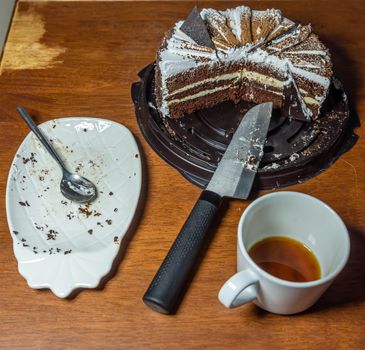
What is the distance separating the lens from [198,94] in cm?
137

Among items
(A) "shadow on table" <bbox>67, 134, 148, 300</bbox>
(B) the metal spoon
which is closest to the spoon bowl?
(B) the metal spoon

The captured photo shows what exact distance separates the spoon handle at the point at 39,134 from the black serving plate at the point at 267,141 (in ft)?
0.75

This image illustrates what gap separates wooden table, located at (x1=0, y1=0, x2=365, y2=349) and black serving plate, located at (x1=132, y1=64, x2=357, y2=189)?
0.10ft

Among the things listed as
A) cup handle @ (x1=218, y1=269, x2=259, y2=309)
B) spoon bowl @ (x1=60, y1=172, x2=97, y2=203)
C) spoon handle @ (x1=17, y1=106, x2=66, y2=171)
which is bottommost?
spoon bowl @ (x1=60, y1=172, x2=97, y2=203)

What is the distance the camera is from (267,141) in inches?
49.8

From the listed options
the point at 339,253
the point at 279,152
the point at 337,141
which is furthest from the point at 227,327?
the point at 337,141

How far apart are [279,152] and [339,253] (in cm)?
36

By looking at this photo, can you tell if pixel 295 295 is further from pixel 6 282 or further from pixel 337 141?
pixel 6 282

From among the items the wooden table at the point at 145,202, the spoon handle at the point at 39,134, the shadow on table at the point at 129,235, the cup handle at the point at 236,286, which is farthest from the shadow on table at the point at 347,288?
the spoon handle at the point at 39,134

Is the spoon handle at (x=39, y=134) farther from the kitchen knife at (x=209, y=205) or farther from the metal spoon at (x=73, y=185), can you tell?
the kitchen knife at (x=209, y=205)

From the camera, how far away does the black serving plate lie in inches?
48.3

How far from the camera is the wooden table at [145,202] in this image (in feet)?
3.38

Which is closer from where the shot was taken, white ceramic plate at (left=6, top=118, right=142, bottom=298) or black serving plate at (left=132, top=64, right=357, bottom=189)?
white ceramic plate at (left=6, top=118, right=142, bottom=298)

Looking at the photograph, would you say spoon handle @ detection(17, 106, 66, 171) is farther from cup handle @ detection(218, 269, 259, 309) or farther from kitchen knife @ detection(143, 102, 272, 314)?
cup handle @ detection(218, 269, 259, 309)
